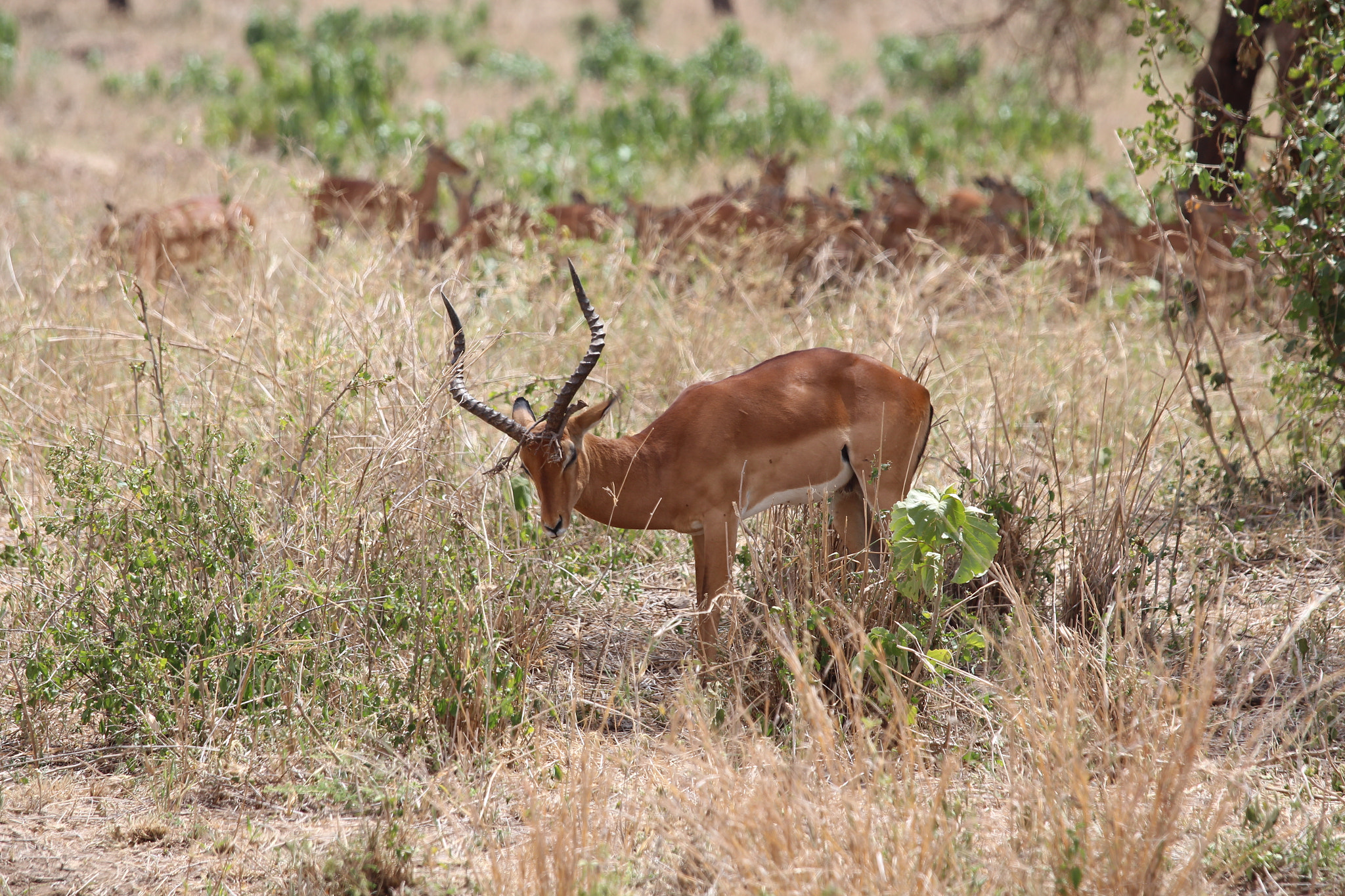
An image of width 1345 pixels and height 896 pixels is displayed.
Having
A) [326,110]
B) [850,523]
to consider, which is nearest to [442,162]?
[326,110]

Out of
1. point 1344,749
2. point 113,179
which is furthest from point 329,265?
point 113,179

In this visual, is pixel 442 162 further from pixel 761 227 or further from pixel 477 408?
pixel 477 408

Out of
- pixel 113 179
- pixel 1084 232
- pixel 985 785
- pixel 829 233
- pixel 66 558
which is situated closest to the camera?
pixel 985 785

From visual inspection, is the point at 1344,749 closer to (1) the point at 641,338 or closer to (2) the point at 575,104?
(1) the point at 641,338

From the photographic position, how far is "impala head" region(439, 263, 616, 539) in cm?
386

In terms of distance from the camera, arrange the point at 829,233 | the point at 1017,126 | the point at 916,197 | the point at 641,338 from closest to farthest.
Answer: the point at 641,338, the point at 829,233, the point at 916,197, the point at 1017,126

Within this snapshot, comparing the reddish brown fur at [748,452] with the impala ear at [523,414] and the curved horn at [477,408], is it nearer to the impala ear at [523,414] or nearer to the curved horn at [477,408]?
the impala ear at [523,414]

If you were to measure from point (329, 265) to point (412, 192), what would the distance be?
3710 millimetres

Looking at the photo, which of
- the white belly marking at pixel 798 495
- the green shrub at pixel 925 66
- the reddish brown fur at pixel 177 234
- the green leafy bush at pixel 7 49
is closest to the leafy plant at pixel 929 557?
the white belly marking at pixel 798 495

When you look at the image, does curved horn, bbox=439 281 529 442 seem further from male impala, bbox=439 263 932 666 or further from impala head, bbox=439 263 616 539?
male impala, bbox=439 263 932 666

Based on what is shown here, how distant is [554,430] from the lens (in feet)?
12.9

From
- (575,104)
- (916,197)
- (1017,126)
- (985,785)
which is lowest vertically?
(985,785)

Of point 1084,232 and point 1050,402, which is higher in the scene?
point 1084,232

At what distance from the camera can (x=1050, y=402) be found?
6340 mm
